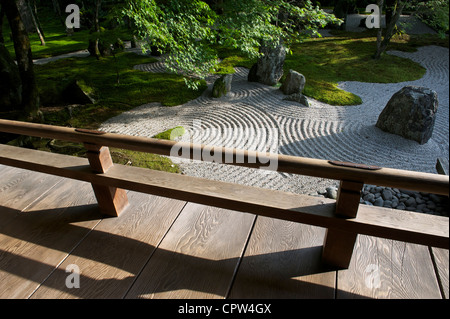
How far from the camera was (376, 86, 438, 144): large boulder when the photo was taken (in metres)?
5.78

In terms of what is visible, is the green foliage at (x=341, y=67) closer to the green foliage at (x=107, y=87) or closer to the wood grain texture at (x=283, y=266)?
the green foliage at (x=107, y=87)

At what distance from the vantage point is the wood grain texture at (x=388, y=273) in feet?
4.69

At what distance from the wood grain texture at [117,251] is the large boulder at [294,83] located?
6306 millimetres

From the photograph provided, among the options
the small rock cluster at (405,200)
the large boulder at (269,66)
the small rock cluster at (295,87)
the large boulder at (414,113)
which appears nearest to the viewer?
the small rock cluster at (405,200)

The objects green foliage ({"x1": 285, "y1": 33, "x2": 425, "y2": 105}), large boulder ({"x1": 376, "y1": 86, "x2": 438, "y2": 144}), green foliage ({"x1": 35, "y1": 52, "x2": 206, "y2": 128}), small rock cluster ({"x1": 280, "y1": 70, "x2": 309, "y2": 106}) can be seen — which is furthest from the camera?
green foliage ({"x1": 285, "y1": 33, "x2": 425, "y2": 105})

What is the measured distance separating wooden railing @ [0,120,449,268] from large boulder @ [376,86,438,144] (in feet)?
17.6

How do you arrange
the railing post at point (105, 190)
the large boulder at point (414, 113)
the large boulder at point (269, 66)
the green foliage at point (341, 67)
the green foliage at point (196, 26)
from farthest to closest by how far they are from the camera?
the large boulder at point (269, 66) → the green foliage at point (341, 67) → the large boulder at point (414, 113) → the green foliage at point (196, 26) → the railing post at point (105, 190)

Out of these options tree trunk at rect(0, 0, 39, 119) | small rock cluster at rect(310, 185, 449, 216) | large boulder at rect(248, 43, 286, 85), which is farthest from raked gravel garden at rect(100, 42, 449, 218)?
tree trunk at rect(0, 0, 39, 119)

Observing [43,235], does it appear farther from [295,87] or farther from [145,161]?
[295,87]

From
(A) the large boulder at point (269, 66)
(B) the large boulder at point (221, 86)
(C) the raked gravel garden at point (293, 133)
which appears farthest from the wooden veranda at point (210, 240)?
(A) the large boulder at point (269, 66)

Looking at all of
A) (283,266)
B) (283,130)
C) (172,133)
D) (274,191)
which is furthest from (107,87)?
(283,266)

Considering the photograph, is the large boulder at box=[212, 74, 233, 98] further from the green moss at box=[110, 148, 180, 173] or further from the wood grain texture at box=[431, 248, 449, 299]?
the wood grain texture at box=[431, 248, 449, 299]

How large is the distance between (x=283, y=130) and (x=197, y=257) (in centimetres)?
489

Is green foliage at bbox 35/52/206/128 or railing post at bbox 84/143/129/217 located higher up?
railing post at bbox 84/143/129/217
